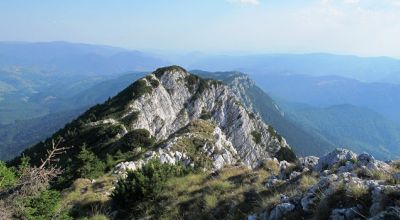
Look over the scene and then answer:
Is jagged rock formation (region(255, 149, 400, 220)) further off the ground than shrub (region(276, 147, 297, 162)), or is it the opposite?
jagged rock formation (region(255, 149, 400, 220))

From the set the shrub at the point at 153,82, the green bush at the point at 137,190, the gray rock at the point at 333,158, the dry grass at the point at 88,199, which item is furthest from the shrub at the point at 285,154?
the green bush at the point at 137,190

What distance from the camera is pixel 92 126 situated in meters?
69.6

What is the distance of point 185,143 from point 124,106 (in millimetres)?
36047

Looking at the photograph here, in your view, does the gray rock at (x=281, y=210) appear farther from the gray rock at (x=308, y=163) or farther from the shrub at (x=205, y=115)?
the shrub at (x=205, y=115)

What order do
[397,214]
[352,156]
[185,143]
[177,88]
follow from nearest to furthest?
[397,214], [352,156], [185,143], [177,88]

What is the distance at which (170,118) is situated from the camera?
9250 centimetres

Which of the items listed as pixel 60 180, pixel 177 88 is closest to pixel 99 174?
pixel 60 180

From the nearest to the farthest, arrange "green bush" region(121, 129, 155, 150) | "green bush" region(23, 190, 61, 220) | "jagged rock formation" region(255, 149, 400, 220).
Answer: "jagged rock formation" region(255, 149, 400, 220), "green bush" region(23, 190, 61, 220), "green bush" region(121, 129, 155, 150)

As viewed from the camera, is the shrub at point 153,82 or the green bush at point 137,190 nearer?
the green bush at point 137,190

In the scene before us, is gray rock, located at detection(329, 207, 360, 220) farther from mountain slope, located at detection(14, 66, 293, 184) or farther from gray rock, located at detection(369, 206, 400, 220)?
mountain slope, located at detection(14, 66, 293, 184)

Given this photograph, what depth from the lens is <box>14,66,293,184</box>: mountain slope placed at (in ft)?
214

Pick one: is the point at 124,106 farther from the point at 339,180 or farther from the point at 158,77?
the point at 339,180

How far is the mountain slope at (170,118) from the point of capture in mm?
65250

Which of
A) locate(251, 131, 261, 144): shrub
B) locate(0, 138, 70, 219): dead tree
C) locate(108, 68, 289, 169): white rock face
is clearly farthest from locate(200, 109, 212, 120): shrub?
locate(0, 138, 70, 219): dead tree
